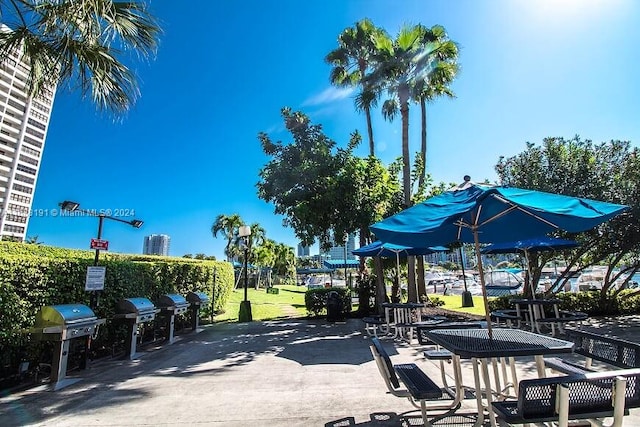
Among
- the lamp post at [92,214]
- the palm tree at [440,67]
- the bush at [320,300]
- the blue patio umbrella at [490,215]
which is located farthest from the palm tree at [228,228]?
the blue patio umbrella at [490,215]

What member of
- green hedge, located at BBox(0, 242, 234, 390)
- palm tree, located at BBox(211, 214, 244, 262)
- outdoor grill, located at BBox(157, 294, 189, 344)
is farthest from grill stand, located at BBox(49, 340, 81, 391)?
palm tree, located at BBox(211, 214, 244, 262)

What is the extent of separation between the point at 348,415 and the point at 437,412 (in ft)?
3.18

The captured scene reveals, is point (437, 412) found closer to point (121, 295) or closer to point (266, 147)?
point (121, 295)

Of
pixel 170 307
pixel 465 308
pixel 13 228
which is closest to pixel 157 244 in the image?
pixel 465 308

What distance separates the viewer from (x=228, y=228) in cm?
5025

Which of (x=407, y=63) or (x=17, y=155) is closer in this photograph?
(x=407, y=63)

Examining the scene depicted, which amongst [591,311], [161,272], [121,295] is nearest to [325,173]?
[161,272]

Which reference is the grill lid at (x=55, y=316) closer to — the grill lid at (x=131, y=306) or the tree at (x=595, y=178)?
the grill lid at (x=131, y=306)

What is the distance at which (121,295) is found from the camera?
24.0 ft

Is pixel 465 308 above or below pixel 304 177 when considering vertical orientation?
below

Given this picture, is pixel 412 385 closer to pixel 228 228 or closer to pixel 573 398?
pixel 573 398

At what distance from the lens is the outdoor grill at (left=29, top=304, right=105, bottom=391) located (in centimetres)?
488

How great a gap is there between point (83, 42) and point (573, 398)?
614 centimetres

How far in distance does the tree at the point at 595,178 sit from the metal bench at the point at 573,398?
9.43 m
